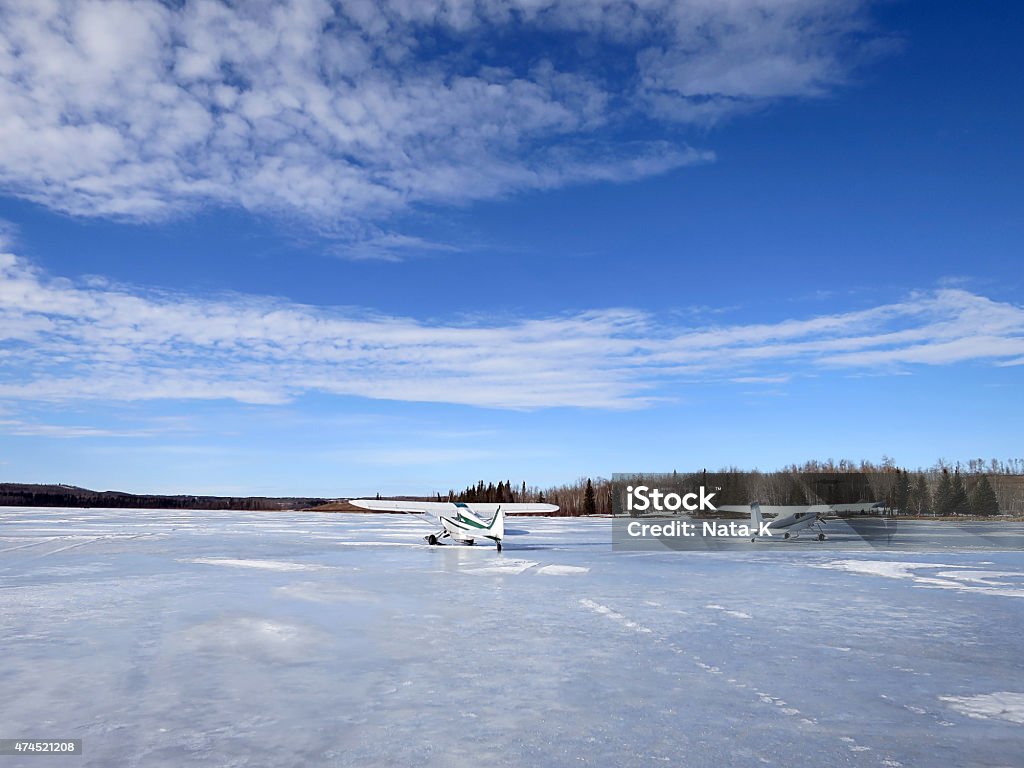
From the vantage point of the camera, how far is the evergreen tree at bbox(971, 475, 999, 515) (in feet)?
311

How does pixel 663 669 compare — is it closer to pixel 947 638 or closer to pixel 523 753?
pixel 523 753

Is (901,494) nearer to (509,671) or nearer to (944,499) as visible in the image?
(944,499)

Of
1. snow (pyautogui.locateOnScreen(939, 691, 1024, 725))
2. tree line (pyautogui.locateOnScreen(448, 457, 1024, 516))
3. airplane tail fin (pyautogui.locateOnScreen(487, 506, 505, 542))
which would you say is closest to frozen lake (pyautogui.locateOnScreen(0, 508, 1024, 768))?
snow (pyautogui.locateOnScreen(939, 691, 1024, 725))

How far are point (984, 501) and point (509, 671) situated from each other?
109096 millimetres

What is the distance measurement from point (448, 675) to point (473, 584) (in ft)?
24.6

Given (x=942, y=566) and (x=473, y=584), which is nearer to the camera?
(x=473, y=584)

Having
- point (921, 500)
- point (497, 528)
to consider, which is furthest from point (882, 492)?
point (497, 528)

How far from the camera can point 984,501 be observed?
3738 inches

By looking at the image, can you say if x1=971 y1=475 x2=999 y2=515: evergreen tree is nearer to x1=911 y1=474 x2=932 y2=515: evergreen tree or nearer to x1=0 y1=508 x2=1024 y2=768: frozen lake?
x1=911 y1=474 x2=932 y2=515: evergreen tree

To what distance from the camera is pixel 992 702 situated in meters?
6.34

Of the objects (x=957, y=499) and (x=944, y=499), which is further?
(x=957, y=499)

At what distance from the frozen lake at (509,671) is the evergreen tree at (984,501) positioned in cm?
9610

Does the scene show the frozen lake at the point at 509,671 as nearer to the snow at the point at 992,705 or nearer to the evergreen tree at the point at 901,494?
the snow at the point at 992,705

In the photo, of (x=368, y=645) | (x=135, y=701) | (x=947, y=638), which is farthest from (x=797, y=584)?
(x=135, y=701)
